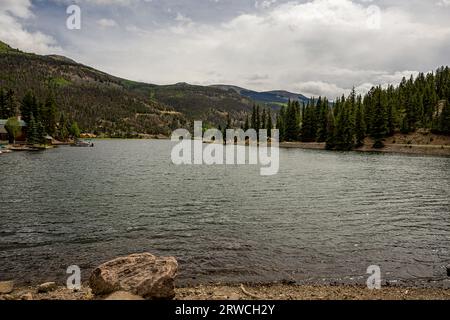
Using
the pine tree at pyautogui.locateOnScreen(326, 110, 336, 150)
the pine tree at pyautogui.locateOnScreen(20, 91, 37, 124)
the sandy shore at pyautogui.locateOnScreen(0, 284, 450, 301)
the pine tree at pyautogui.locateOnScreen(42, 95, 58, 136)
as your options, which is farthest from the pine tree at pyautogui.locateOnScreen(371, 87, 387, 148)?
the pine tree at pyautogui.locateOnScreen(20, 91, 37, 124)

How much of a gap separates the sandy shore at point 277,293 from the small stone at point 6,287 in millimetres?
194

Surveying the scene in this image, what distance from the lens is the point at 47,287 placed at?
15703 mm

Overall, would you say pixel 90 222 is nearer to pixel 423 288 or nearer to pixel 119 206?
pixel 119 206

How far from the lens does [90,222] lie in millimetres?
27969

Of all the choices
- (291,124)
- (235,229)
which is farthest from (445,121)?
(235,229)

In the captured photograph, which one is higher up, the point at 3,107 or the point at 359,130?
the point at 3,107

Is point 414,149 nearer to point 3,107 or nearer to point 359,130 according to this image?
point 359,130

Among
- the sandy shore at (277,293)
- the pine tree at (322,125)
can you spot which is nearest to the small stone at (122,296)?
the sandy shore at (277,293)

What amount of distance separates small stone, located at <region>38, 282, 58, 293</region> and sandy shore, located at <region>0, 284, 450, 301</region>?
0.22 meters

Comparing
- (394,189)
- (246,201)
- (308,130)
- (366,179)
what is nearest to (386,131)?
(308,130)

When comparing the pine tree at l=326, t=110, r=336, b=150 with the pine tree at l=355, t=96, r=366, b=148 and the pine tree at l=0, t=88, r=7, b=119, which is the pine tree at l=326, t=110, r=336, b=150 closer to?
the pine tree at l=355, t=96, r=366, b=148

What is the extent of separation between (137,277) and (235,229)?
47.5ft

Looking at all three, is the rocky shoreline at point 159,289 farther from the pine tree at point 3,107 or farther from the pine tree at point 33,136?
the pine tree at point 3,107
